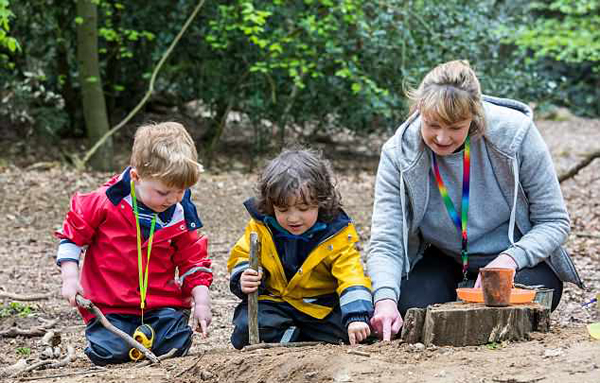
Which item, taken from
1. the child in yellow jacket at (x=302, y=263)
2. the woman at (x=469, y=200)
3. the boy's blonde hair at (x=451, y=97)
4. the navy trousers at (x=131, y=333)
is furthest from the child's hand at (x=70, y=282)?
the boy's blonde hair at (x=451, y=97)

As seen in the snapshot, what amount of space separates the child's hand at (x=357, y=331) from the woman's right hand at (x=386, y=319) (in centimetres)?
5

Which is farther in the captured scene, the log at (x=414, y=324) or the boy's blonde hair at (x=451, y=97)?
the boy's blonde hair at (x=451, y=97)

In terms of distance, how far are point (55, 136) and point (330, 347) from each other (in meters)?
7.90

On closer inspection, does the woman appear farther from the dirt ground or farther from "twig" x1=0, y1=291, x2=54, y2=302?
"twig" x1=0, y1=291, x2=54, y2=302

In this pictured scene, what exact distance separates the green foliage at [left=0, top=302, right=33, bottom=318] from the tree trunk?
4.97 m

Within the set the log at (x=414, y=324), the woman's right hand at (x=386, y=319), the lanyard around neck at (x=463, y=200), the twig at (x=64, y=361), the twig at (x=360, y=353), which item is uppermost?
the lanyard around neck at (x=463, y=200)

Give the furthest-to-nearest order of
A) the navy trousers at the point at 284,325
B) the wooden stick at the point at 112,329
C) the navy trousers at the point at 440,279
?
the navy trousers at the point at 440,279
the navy trousers at the point at 284,325
the wooden stick at the point at 112,329

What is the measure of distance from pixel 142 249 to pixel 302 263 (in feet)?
2.29

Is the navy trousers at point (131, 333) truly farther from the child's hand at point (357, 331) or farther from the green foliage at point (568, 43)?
the green foliage at point (568, 43)

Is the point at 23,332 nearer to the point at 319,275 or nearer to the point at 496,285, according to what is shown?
the point at 319,275

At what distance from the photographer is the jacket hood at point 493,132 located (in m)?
3.72

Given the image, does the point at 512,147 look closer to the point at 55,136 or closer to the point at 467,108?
the point at 467,108

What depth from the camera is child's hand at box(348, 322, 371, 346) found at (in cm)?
348

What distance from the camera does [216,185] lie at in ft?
29.4
